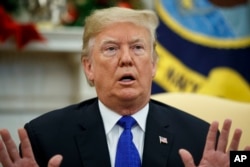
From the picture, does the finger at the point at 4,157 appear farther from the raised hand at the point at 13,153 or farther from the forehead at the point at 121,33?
the forehead at the point at 121,33

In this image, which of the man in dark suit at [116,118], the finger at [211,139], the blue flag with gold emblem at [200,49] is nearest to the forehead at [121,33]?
the man in dark suit at [116,118]

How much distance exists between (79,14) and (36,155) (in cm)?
270

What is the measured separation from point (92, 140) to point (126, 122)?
12cm

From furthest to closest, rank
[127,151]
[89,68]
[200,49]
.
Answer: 1. [200,49]
2. [89,68]
3. [127,151]

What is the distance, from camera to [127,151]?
1.96m

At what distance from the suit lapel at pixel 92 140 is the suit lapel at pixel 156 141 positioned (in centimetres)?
12

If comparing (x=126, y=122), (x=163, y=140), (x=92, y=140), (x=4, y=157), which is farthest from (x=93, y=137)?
(x=4, y=157)

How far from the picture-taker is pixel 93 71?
212cm

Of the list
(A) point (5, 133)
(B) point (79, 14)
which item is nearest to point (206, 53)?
(B) point (79, 14)

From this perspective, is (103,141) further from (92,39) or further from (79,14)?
(79,14)

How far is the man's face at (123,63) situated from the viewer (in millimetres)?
2016

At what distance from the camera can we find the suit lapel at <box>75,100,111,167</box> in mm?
1966

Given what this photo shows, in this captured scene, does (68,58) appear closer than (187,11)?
No

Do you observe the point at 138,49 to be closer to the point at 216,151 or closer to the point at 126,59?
the point at 126,59
